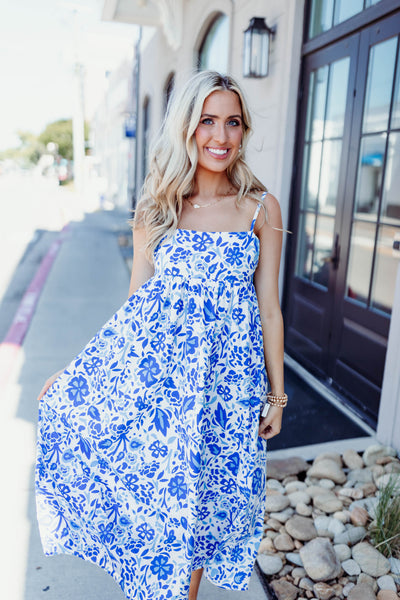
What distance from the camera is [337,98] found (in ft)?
12.8

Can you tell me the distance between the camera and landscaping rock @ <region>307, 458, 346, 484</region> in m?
2.78

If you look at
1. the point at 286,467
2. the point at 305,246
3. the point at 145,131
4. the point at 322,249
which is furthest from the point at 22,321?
the point at 145,131

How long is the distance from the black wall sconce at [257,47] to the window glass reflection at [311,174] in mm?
847

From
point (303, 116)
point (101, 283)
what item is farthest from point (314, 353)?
point (101, 283)

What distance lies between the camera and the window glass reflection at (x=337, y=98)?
12.5 ft

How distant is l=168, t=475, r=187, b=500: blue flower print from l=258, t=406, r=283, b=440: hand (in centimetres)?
34

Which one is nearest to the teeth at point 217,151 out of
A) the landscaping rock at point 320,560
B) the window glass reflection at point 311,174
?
the landscaping rock at point 320,560

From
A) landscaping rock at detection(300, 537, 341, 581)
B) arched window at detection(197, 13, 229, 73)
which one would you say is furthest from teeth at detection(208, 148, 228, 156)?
arched window at detection(197, 13, 229, 73)

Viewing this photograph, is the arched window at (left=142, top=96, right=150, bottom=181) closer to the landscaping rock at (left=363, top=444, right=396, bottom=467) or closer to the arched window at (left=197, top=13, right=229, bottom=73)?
the arched window at (left=197, top=13, right=229, bottom=73)

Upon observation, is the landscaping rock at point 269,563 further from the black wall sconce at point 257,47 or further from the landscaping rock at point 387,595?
the black wall sconce at point 257,47

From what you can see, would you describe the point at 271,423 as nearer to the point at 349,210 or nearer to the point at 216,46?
the point at 349,210

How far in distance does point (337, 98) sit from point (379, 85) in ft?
1.80

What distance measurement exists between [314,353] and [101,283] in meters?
3.79

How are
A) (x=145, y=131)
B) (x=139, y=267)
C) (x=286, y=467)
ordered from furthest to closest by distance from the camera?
(x=145, y=131), (x=286, y=467), (x=139, y=267)
